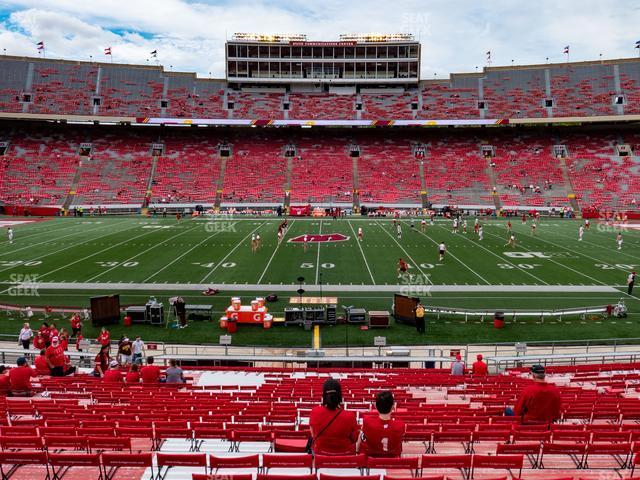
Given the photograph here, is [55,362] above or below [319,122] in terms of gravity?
below

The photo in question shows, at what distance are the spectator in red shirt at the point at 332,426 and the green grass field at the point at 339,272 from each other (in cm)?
1216

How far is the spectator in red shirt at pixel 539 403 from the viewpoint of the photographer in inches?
241

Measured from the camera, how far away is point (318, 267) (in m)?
27.3

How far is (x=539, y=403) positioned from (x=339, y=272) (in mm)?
20204

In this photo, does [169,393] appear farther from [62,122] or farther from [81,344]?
[62,122]

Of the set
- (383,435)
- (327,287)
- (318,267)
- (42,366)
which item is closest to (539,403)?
(383,435)

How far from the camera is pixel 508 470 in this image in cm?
539

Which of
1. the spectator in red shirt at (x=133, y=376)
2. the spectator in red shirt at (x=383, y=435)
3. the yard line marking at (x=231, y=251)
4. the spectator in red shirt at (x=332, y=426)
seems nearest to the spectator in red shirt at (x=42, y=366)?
the spectator in red shirt at (x=133, y=376)

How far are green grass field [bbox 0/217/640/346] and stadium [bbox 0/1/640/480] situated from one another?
0.67 ft

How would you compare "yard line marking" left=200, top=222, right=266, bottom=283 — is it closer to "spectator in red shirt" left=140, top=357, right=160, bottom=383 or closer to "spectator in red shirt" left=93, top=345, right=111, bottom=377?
"spectator in red shirt" left=93, top=345, right=111, bottom=377

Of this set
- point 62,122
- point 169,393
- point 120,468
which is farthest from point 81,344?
point 62,122

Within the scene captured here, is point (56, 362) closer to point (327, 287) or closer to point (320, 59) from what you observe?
point (327, 287)

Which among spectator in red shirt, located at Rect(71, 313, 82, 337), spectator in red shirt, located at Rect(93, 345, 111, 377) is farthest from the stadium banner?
spectator in red shirt, located at Rect(93, 345, 111, 377)

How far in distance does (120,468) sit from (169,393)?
156 inches
